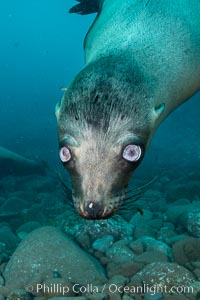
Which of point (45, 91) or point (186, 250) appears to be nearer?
point (186, 250)

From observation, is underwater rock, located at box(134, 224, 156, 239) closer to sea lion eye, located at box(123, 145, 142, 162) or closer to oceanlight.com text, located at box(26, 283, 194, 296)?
oceanlight.com text, located at box(26, 283, 194, 296)

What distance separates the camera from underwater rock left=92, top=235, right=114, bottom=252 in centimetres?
455

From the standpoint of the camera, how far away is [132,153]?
209 cm

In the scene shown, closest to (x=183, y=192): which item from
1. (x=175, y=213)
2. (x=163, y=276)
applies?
(x=175, y=213)

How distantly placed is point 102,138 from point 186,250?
2.61 m

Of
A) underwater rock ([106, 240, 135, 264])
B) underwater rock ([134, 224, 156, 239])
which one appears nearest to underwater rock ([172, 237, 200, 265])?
underwater rock ([106, 240, 135, 264])

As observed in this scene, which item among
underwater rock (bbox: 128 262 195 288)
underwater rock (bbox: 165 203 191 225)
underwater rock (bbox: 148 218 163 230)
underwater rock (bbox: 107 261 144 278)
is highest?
underwater rock (bbox: 165 203 191 225)

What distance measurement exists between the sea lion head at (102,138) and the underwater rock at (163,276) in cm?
164

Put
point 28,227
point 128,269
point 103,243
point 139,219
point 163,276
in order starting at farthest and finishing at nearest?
1. point 28,227
2. point 139,219
3. point 103,243
4. point 128,269
5. point 163,276

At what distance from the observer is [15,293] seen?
3.48 m

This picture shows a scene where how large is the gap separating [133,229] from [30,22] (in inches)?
4775

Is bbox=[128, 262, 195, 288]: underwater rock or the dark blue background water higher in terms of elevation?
the dark blue background water

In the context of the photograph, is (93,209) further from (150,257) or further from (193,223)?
(193,223)

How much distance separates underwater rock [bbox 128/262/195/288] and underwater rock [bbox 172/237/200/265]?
1.77ft
